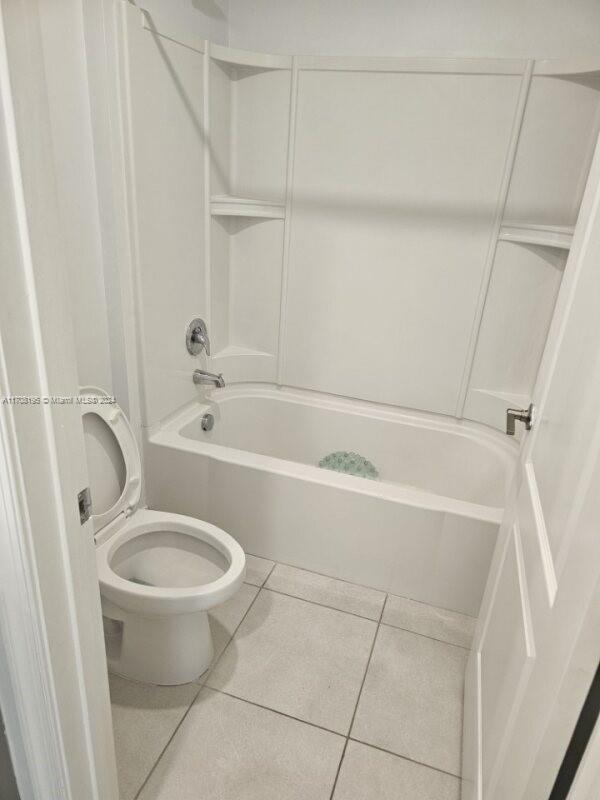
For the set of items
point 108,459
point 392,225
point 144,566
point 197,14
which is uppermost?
point 197,14

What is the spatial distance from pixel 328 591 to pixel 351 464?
27.5 inches

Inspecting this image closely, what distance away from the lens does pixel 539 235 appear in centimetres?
209

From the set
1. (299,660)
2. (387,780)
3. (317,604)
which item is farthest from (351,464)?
(387,780)

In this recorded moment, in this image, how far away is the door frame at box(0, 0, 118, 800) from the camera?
587mm

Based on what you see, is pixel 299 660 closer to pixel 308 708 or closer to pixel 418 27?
pixel 308 708

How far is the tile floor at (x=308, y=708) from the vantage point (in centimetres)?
138

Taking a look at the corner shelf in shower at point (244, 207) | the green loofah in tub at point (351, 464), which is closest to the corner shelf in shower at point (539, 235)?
the corner shelf in shower at point (244, 207)

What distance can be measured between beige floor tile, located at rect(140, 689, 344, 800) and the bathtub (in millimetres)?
655

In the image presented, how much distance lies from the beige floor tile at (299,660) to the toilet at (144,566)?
136 mm

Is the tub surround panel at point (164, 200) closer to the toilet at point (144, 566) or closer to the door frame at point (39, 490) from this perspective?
the toilet at point (144, 566)

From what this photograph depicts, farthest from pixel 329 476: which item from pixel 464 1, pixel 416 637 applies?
pixel 464 1

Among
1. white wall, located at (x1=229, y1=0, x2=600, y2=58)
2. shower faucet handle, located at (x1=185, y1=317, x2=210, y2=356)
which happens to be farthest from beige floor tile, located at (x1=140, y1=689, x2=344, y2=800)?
white wall, located at (x1=229, y1=0, x2=600, y2=58)

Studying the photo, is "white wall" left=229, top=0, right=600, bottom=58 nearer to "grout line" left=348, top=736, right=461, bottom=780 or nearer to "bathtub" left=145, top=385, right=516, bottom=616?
"bathtub" left=145, top=385, right=516, bottom=616

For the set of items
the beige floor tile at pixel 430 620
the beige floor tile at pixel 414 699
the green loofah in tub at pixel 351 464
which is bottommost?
the beige floor tile at pixel 414 699
